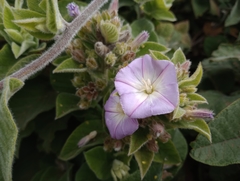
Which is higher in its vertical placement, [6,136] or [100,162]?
[6,136]

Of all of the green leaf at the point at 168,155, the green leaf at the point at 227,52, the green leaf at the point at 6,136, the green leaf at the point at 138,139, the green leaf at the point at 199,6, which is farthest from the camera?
the green leaf at the point at 199,6

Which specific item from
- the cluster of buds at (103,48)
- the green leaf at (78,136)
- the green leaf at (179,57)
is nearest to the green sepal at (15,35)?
the cluster of buds at (103,48)

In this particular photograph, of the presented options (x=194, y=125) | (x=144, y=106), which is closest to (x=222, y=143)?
(x=194, y=125)

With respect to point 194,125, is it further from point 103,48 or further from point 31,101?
point 31,101

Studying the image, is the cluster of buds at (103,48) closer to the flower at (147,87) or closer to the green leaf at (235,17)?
the flower at (147,87)

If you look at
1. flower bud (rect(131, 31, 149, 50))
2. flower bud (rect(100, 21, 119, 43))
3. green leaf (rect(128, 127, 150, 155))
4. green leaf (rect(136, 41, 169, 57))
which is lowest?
green leaf (rect(128, 127, 150, 155))

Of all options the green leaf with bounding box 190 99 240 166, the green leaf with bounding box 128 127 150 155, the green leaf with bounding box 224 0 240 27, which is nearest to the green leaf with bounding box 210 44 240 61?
the green leaf with bounding box 224 0 240 27

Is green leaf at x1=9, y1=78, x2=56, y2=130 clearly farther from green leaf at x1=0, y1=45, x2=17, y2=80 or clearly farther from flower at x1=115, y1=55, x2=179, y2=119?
flower at x1=115, y1=55, x2=179, y2=119
